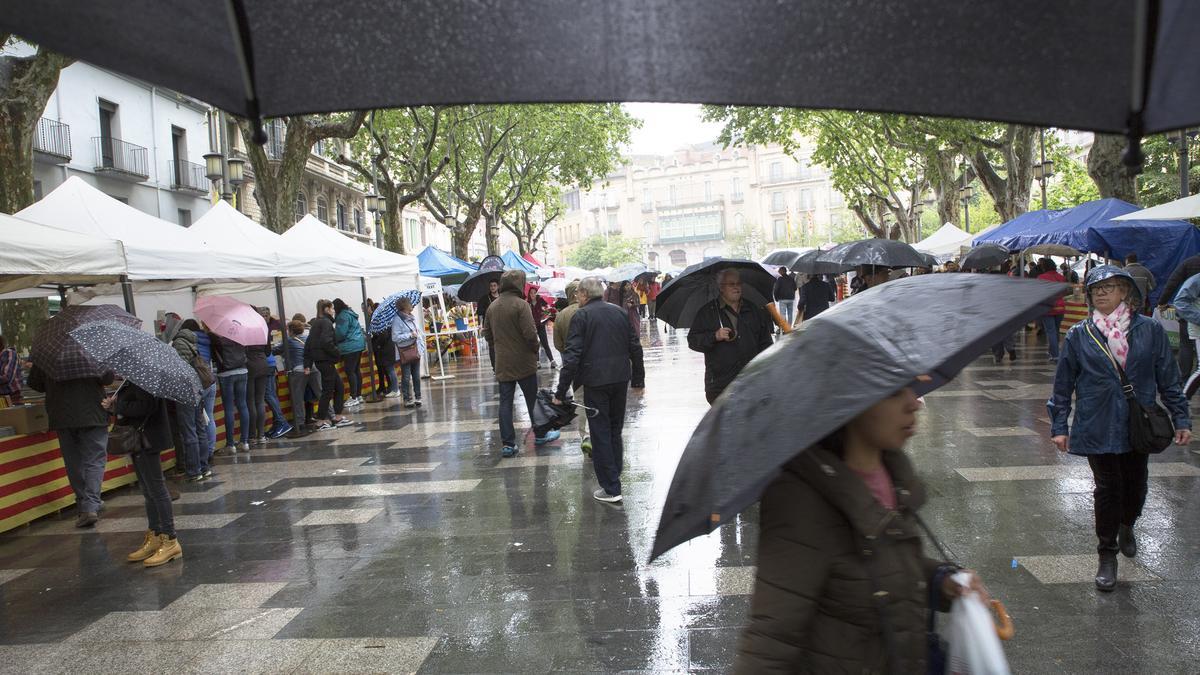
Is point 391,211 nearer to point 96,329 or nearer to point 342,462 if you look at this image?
point 342,462

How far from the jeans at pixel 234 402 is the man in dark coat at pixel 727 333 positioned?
6325mm

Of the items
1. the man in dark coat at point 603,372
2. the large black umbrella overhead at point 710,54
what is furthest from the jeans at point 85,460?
the large black umbrella overhead at point 710,54

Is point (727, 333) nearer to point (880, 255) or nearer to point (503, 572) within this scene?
point (503, 572)

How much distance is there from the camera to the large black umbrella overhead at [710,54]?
1312 mm

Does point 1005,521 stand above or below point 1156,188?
below

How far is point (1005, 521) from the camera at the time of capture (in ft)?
19.7

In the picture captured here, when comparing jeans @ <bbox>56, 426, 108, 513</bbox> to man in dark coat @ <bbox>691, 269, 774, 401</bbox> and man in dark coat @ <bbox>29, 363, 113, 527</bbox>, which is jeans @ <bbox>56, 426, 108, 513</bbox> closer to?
man in dark coat @ <bbox>29, 363, 113, 527</bbox>

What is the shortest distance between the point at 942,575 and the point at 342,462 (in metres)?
8.36

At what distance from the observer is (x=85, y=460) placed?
24.1ft

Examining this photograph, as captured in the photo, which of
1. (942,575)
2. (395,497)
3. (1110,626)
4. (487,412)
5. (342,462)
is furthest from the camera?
(487,412)

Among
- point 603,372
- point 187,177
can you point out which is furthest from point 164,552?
point 187,177

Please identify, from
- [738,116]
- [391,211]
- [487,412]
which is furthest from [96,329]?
[738,116]

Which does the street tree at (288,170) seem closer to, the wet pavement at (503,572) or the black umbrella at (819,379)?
the wet pavement at (503,572)

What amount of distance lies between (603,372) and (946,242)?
66.6 ft
